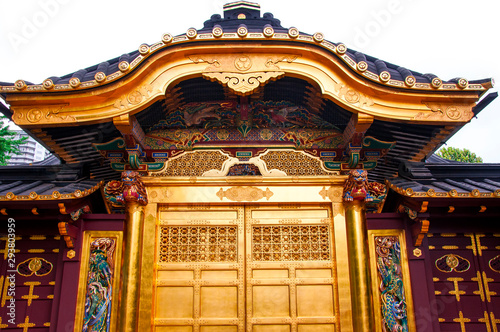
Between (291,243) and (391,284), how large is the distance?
182cm

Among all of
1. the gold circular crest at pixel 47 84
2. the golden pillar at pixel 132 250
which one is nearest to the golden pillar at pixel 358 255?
the golden pillar at pixel 132 250

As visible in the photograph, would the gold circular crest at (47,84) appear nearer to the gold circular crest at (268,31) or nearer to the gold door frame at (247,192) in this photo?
the gold door frame at (247,192)

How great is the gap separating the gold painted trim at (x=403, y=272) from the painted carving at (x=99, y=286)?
4.43 meters

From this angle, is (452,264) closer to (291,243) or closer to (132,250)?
(291,243)

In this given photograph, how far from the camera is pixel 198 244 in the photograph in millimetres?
7355

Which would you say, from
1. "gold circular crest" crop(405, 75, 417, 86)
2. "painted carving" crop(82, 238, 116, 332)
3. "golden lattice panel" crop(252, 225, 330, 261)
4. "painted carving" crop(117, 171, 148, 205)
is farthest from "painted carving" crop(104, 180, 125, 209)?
"gold circular crest" crop(405, 75, 417, 86)

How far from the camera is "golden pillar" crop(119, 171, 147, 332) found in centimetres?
657

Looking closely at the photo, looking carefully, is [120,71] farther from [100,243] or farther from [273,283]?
[273,283]

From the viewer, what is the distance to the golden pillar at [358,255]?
21.7 ft

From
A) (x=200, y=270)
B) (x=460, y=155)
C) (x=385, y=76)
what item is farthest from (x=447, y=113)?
(x=460, y=155)

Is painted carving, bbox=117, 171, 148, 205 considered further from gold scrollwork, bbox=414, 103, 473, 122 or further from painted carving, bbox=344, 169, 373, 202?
gold scrollwork, bbox=414, 103, 473, 122

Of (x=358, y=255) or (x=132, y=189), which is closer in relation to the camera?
(x=358, y=255)

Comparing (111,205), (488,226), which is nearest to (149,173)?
(111,205)

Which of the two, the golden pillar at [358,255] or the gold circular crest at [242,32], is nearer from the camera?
the golden pillar at [358,255]
